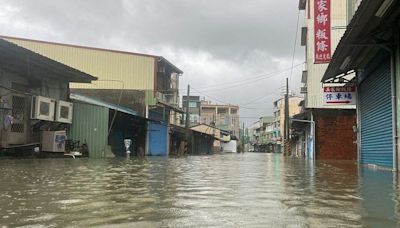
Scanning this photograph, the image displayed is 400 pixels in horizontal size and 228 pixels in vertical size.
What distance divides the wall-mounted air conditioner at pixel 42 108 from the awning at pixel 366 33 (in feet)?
41.7

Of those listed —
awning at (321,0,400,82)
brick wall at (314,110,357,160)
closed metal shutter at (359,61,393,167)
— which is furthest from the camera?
brick wall at (314,110,357,160)

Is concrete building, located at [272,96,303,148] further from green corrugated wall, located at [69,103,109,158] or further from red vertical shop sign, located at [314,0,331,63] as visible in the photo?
green corrugated wall, located at [69,103,109,158]

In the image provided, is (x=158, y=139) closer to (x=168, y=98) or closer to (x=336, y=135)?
(x=168, y=98)

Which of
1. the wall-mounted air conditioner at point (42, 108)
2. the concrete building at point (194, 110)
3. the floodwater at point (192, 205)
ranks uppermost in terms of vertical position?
the concrete building at point (194, 110)

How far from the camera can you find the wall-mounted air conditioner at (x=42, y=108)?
21.4 meters

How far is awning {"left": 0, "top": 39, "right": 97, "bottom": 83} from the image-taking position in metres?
18.7

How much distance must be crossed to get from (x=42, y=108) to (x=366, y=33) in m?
14.7

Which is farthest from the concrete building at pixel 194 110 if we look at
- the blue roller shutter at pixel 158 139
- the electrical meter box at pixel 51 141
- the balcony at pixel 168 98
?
the electrical meter box at pixel 51 141

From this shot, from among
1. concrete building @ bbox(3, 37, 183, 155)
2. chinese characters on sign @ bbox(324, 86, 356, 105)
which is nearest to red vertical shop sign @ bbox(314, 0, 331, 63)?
chinese characters on sign @ bbox(324, 86, 356, 105)

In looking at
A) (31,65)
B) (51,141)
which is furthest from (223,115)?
(31,65)

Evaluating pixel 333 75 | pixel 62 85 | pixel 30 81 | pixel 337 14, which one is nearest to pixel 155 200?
pixel 333 75

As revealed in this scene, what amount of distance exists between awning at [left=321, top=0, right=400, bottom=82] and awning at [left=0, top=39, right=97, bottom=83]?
1193 centimetres

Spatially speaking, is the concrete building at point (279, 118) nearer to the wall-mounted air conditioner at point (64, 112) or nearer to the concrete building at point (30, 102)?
the wall-mounted air conditioner at point (64, 112)

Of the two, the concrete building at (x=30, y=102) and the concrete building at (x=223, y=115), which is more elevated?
the concrete building at (x=223, y=115)
